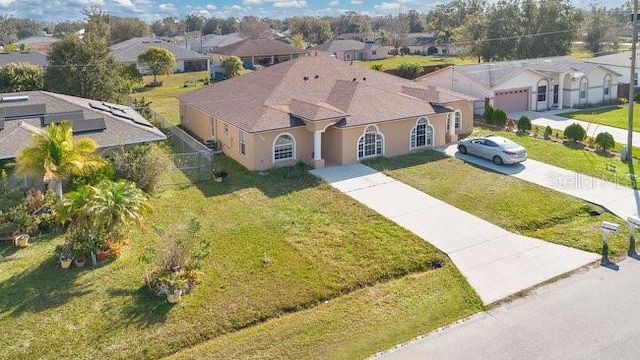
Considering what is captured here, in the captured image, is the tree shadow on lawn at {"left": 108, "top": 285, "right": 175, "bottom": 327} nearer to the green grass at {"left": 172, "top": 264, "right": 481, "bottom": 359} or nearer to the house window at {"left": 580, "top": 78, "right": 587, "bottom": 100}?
the green grass at {"left": 172, "top": 264, "right": 481, "bottom": 359}

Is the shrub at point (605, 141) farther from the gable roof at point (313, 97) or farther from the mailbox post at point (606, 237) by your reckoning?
the mailbox post at point (606, 237)

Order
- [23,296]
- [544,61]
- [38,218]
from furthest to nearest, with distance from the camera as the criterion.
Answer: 1. [544,61]
2. [38,218]
3. [23,296]

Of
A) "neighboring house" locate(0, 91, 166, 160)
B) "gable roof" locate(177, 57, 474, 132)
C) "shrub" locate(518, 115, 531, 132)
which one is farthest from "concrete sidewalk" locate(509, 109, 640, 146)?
"neighboring house" locate(0, 91, 166, 160)

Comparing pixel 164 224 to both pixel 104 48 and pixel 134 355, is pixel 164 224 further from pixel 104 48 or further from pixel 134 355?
pixel 104 48

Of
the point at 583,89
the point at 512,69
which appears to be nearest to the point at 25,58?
the point at 512,69

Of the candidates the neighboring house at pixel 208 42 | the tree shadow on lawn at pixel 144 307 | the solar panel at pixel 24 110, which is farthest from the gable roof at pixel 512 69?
the neighboring house at pixel 208 42

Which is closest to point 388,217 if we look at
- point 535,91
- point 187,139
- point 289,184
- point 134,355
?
point 289,184

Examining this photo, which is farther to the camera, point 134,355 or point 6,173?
point 6,173
